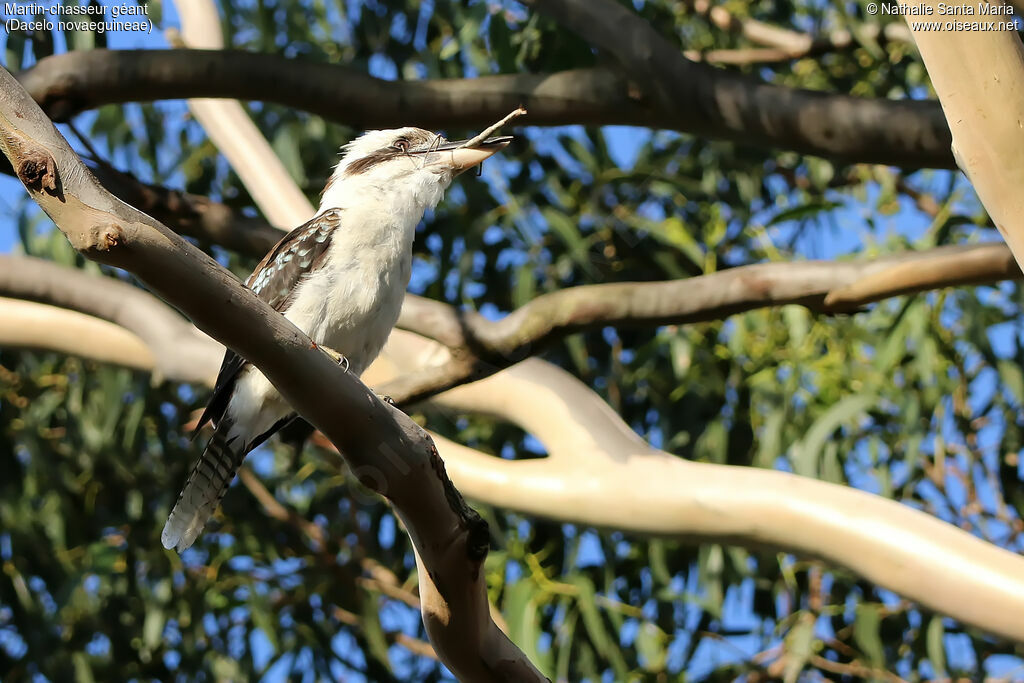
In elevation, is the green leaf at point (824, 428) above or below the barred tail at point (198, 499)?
above

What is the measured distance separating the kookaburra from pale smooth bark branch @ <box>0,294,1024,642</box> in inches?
17.3

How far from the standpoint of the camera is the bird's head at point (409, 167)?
2.56 m

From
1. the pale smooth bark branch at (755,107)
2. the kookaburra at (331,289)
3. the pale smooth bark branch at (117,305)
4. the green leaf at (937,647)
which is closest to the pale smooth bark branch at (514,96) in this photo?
the pale smooth bark branch at (755,107)

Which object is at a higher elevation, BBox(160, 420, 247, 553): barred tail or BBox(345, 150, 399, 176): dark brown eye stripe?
BBox(345, 150, 399, 176): dark brown eye stripe

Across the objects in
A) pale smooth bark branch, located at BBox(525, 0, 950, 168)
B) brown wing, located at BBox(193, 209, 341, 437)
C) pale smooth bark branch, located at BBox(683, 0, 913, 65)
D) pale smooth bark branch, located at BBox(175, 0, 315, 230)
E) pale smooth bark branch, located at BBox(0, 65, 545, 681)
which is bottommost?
pale smooth bark branch, located at BBox(0, 65, 545, 681)

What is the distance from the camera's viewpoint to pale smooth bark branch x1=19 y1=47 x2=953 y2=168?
2.43 meters

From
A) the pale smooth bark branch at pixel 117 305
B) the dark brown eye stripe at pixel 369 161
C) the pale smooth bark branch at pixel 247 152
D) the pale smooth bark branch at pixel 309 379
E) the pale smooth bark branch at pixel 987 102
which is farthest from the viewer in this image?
the pale smooth bark branch at pixel 247 152

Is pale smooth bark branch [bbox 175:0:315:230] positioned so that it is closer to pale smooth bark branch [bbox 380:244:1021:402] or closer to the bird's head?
the bird's head

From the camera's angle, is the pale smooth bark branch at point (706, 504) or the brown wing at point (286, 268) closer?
the pale smooth bark branch at point (706, 504)

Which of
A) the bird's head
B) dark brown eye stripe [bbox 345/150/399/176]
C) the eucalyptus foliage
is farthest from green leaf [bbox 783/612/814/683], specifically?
dark brown eye stripe [bbox 345/150/399/176]

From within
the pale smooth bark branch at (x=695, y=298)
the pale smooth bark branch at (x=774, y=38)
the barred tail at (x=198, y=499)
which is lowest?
the barred tail at (x=198, y=499)

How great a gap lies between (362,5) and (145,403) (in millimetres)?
1265

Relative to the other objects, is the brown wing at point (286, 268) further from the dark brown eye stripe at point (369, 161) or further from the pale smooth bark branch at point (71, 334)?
the pale smooth bark branch at point (71, 334)

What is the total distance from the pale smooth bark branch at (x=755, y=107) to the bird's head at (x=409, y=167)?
0.30m
